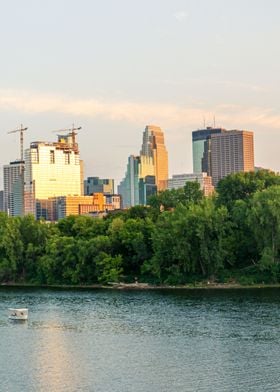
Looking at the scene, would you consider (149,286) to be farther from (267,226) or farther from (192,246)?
(267,226)

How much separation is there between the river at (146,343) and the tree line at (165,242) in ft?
25.8

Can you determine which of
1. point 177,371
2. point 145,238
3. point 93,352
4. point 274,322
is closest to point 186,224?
point 145,238

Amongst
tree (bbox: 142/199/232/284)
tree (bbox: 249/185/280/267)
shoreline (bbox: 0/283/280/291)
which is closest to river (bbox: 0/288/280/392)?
shoreline (bbox: 0/283/280/291)

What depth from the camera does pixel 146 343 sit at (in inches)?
2079

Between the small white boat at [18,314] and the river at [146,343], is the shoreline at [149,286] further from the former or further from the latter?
the small white boat at [18,314]

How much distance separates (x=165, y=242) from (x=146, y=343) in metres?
37.7

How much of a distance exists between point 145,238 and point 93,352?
1854 inches

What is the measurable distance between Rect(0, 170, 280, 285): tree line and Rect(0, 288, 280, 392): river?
785cm

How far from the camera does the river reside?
137 feet

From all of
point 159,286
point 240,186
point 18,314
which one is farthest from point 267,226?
point 18,314

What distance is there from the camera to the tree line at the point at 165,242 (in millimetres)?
86625

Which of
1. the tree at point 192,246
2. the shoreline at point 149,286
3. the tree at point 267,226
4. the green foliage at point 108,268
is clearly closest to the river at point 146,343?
the shoreline at point 149,286

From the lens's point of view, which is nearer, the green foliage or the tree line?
the tree line

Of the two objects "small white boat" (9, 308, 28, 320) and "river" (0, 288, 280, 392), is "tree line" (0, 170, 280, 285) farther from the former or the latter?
"small white boat" (9, 308, 28, 320)
